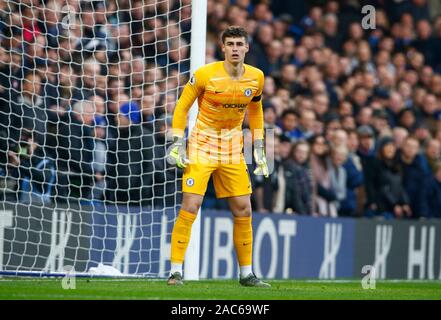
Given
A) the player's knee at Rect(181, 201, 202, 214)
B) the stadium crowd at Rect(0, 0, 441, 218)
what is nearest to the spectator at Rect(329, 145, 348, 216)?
the stadium crowd at Rect(0, 0, 441, 218)

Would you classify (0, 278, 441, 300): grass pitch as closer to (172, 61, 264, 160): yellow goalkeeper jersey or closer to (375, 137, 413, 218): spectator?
(172, 61, 264, 160): yellow goalkeeper jersey

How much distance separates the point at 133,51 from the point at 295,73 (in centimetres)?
374

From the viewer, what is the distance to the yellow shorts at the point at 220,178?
9211 millimetres

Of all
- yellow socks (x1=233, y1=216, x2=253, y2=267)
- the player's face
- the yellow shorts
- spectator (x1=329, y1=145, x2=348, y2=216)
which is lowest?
yellow socks (x1=233, y1=216, x2=253, y2=267)

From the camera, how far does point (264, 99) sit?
14156mm

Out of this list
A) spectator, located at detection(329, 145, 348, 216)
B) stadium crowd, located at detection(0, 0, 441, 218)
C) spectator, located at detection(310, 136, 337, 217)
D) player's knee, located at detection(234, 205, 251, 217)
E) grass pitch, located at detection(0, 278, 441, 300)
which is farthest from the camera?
spectator, located at detection(329, 145, 348, 216)

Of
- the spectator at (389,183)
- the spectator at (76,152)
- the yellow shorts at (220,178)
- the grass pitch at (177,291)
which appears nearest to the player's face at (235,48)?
the yellow shorts at (220,178)

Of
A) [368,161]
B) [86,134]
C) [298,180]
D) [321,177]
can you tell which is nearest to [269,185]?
[298,180]

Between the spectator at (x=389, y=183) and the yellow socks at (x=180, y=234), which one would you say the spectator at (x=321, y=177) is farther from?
the yellow socks at (x=180, y=234)

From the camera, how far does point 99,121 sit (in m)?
11.4

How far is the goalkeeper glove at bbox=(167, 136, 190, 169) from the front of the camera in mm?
9086

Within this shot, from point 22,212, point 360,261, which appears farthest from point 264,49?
point 22,212

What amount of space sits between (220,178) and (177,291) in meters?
1.29

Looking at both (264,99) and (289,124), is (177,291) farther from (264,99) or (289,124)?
(264,99)
